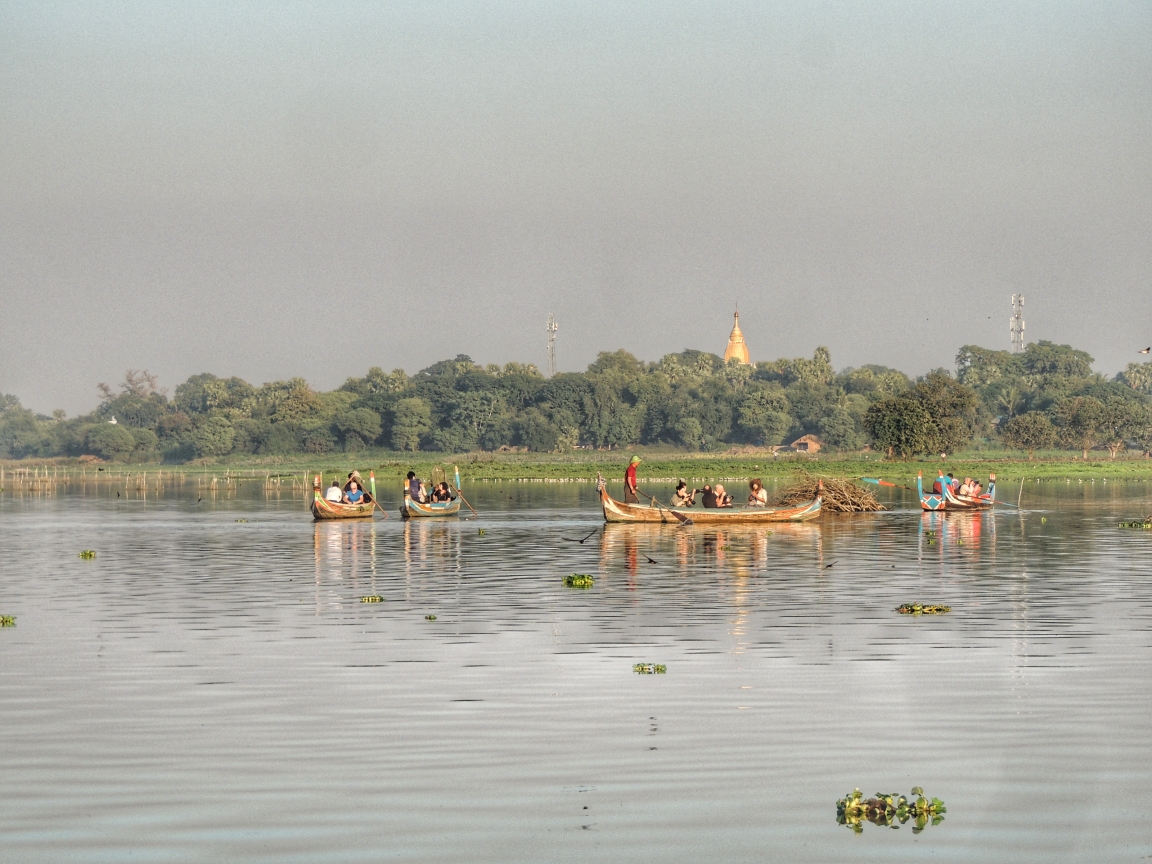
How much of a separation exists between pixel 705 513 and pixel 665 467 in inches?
3358

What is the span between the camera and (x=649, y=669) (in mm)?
20188

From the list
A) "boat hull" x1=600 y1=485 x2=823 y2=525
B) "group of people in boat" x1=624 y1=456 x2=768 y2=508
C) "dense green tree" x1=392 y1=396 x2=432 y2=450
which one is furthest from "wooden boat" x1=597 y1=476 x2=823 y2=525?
"dense green tree" x1=392 y1=396 x2=432 y2=450

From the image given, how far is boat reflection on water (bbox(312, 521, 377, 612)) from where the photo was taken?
32438mm

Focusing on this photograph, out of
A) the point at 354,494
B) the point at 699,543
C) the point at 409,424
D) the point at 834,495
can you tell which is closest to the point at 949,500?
the point at 834,495

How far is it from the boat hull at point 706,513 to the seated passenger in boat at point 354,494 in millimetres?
12237

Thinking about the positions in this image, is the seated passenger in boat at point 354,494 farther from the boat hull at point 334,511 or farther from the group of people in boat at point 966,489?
the group of people in boat at point 966,489

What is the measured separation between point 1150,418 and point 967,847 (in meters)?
164

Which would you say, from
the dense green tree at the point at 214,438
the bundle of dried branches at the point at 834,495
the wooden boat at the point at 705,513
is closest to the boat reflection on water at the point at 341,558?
the wooden boat at the point at 705,513

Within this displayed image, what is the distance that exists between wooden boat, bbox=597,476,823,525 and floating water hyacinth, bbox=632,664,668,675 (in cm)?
3416

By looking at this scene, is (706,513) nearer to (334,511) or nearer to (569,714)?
(334,511)

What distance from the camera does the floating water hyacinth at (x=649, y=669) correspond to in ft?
65.7

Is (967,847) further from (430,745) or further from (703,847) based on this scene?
(430,745)

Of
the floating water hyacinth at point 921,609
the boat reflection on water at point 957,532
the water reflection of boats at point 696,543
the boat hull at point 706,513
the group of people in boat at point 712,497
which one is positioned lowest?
the boat reflection on water at point 957,532

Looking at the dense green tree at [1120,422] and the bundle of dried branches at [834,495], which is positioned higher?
the dense green tree at [1120,422]
